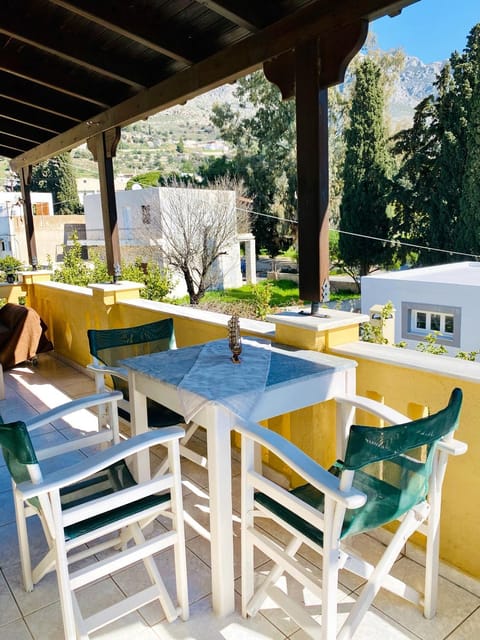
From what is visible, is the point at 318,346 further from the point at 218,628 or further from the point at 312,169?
the point at 218,628

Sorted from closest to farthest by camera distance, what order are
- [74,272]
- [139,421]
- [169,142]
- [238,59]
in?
[139,421], [238,59], [74,272], [169,142]

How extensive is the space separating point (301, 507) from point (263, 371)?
691mm

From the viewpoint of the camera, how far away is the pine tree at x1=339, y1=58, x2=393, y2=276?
1977 centimetres

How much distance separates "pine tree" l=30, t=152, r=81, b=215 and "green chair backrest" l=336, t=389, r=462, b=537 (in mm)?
35519

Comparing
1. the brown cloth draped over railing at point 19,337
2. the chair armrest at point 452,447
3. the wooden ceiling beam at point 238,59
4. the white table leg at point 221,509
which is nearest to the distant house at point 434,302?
the brown cloth draped over railing at point 19,337

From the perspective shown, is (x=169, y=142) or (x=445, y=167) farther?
(x=169, y=142)

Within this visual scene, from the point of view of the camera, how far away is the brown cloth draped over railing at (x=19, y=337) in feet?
17.0

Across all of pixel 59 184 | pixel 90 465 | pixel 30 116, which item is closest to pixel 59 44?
pixel 30 116

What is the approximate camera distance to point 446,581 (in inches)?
79.4

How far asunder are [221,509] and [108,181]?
3.69m

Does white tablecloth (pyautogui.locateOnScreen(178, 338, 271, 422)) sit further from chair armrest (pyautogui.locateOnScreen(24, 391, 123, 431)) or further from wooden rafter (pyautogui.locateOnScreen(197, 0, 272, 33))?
wooden rafter (pyautogui.locateOnScreen(197, 0, 272, 33))

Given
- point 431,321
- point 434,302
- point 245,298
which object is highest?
point 434,302

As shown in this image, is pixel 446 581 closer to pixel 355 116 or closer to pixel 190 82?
pixel 190 82

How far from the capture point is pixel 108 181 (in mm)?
4719
